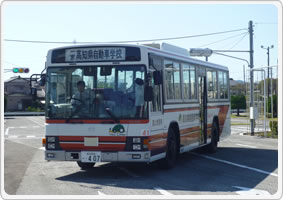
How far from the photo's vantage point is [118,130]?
37.6ft

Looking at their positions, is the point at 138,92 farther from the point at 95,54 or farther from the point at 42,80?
the point at 42,80

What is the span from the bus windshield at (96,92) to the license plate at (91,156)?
0.86 metres

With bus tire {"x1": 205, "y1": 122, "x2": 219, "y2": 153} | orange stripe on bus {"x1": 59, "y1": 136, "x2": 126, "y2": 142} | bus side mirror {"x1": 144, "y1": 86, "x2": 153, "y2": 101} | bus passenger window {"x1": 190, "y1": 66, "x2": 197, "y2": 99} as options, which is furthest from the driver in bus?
bus tire {"x1": 205, "y1": 122, "x2": 219, "y2": 153}

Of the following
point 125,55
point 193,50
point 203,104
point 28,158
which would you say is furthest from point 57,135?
point 193,50

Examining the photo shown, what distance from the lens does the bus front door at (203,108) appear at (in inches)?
650

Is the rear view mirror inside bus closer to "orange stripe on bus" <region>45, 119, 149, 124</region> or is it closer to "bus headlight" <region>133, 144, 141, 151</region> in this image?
"orange stripe on bus" <region>45, 119, 149, 124</region>

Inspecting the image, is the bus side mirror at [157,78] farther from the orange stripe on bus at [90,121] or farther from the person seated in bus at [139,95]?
the orange stripe on bus at [90,121]

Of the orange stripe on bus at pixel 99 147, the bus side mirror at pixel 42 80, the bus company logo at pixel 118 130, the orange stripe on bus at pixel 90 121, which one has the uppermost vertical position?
the bus side mirror at pixel 42 80

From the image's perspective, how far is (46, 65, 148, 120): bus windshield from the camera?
11.5m

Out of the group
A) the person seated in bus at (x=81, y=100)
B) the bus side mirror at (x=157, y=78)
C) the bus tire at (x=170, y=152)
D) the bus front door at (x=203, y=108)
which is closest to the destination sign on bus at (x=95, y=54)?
the person seated in bus at (x=81, y=100)

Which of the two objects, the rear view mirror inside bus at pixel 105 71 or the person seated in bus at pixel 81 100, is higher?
the rear view mirror inside bus at pixel 105 71

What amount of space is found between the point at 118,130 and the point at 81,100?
1.22 metres

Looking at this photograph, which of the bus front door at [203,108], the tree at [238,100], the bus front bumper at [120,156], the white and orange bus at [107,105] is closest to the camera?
the bus front bumper at [120,156]

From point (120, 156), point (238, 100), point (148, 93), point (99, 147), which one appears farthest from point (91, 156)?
point (238, 100)
